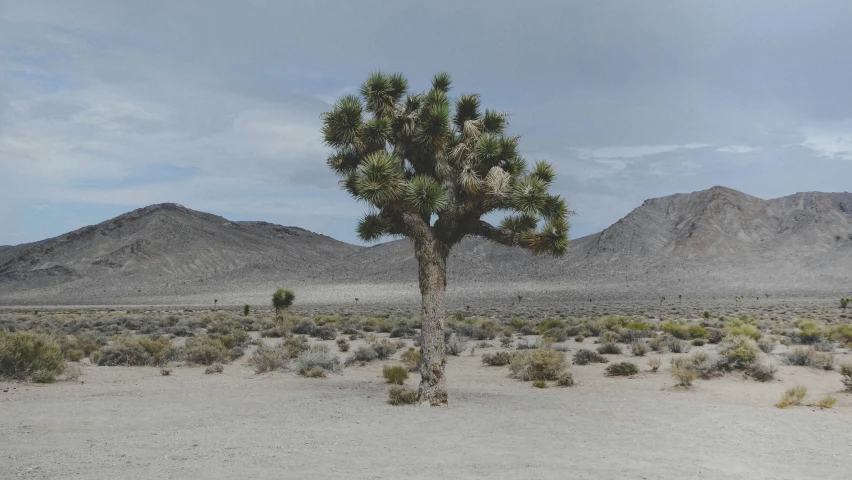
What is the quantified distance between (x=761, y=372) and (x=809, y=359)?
2.90 m

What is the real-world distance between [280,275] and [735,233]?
79.9 metres

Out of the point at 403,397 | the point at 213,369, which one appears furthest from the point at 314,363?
the point at 403,397

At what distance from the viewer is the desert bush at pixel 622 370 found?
61.5ft

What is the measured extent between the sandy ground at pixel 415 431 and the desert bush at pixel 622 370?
3.99ft

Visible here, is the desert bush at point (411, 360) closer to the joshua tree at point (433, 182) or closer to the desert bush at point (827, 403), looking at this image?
the joshua tree at point (433, 182)

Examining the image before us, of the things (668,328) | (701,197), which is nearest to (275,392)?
(668,328)

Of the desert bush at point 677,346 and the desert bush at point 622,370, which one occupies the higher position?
the desert bush at point 677,346

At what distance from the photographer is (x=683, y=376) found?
1636cm

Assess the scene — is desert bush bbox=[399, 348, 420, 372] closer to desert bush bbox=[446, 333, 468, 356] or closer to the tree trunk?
desert bush bbox=[446, 333, 468, 356]

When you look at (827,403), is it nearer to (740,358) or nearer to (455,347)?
(740,358)

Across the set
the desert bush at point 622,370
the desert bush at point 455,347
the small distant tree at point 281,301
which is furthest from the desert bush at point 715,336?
the small distant tree at point 281,301

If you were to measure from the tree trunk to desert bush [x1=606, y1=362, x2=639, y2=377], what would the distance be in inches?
264

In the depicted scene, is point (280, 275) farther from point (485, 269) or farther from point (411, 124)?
point (411, 124)

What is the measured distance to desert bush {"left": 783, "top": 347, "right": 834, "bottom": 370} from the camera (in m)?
18.9
